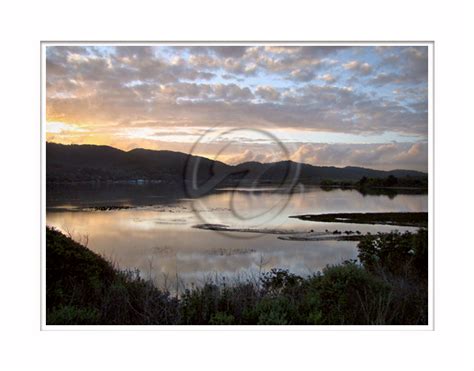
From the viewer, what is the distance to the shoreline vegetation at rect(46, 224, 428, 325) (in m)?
5.22

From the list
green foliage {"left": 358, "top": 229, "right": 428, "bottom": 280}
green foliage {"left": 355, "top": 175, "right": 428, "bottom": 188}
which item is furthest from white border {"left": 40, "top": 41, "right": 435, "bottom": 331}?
green foliage {"left": 358, "top": 229, "right": 428, "bottom": 280}

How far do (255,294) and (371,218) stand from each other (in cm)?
155

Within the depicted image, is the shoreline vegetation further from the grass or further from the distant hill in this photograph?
the distant hill

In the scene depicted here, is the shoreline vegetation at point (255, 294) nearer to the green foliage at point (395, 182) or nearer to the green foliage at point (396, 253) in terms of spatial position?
the green foliage at point (396, 253)

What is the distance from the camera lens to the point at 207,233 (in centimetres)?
557

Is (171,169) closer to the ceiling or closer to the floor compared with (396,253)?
closer to the ceiling

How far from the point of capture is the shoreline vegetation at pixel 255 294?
17.1ft

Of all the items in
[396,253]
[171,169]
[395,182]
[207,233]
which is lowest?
[396,253]

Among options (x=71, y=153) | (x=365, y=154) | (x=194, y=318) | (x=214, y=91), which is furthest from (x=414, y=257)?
(x=71, y=153)

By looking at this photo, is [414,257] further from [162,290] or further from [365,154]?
[162,290]

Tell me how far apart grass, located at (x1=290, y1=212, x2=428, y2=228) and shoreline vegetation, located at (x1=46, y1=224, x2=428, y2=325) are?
14 cm
